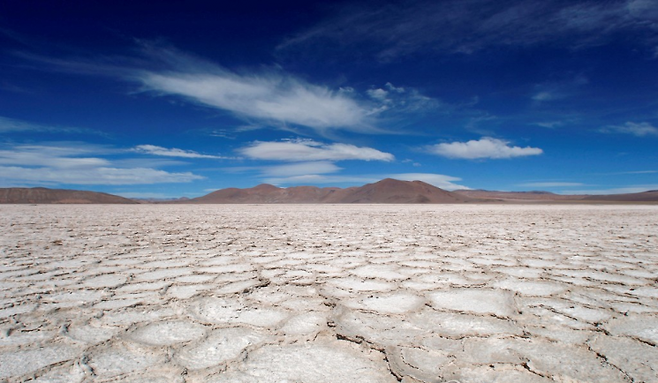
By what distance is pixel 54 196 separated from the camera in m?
38.8

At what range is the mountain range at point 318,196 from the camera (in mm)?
37938

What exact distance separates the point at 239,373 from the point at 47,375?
523 millimetres

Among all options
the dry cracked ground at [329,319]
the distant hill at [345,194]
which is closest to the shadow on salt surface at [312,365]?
the dry cracked ground at [329,319]

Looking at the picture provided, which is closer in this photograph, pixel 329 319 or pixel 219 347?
pixel 219 347

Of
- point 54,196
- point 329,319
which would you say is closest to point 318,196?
point 54,196

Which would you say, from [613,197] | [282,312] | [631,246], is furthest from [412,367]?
[613,197]

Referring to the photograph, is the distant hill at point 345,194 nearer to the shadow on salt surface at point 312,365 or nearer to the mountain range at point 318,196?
the mountain range at point 318,196

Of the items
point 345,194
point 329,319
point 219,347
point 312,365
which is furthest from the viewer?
point 345,194

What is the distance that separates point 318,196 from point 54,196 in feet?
134

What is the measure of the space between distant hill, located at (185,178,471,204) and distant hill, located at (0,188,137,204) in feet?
62.2

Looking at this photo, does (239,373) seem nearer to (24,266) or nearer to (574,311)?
(574,311)

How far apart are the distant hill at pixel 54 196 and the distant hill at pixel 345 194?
18945 millimetres

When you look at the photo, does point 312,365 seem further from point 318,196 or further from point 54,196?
point 318,196

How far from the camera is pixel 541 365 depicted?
1.00 metres
